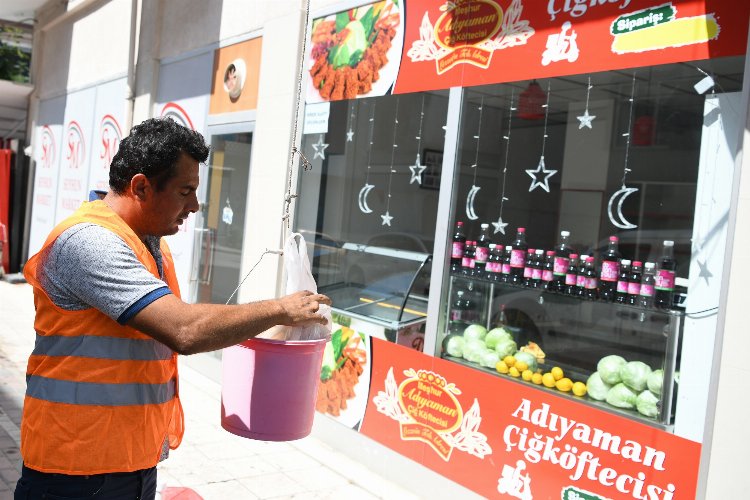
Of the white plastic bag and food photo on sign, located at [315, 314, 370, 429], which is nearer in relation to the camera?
the white plastic bag

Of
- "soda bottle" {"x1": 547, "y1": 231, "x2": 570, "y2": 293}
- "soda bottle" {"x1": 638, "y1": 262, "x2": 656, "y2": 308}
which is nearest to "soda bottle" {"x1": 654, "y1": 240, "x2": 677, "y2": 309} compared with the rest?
"soda bottle" {"x1": 638, "y1": 262, "x2": 656, "y2": 308}

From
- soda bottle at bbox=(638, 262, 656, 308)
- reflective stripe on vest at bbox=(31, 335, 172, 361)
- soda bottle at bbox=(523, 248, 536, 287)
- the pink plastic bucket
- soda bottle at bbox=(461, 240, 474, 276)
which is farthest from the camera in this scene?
soda bottle at bbox=(461, 240, 474, 276)

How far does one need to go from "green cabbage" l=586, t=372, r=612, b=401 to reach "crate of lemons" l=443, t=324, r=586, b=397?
0.03 metres

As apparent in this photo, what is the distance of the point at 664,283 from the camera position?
146 inches

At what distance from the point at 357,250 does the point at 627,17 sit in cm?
288

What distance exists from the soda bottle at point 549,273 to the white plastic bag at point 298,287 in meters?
1.98

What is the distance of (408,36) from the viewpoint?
498 cm

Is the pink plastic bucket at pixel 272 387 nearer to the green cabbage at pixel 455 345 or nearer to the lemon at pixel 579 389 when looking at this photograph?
the lemon at pixel 579 389

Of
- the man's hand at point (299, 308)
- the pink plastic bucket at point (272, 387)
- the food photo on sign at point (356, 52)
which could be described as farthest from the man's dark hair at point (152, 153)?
the food photo on sign at point (356, 52)

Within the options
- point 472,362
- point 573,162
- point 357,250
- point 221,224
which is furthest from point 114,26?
point 472,362

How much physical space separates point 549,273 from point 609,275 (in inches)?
16.5

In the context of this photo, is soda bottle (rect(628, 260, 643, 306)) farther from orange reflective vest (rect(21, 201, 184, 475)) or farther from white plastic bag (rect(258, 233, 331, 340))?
orange reflective vest (rect(21, 201, 184, 475))

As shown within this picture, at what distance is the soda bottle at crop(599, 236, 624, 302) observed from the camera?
3.98 m

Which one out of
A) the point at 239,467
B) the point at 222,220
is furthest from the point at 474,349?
the point at 222,220
